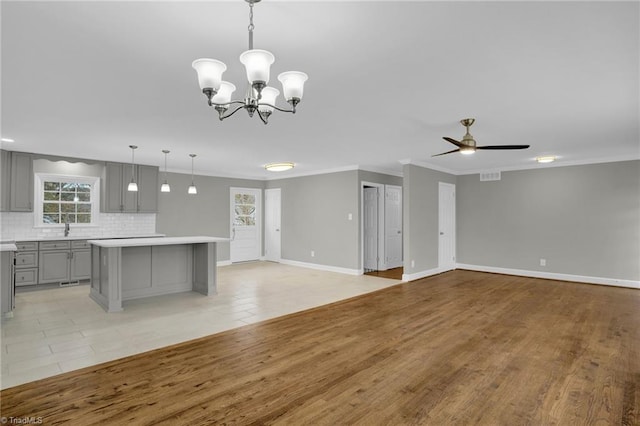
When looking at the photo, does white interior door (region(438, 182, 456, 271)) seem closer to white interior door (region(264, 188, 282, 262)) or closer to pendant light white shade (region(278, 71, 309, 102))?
white interior door (region(264, 188, 282, 262))

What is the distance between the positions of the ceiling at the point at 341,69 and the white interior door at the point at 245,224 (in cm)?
403

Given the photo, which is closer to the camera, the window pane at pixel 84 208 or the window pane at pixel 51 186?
the window pane at pixel 51 186

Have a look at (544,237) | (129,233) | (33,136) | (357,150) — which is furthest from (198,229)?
(544,237)

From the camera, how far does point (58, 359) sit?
297 cm

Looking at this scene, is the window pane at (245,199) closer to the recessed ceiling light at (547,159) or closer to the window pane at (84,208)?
the window pane at (84,208)

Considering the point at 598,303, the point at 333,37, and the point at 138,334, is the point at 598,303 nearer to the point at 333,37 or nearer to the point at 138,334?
the point at 333,37

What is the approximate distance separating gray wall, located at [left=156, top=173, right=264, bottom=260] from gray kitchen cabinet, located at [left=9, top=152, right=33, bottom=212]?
221 cm

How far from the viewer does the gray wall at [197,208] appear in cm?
759

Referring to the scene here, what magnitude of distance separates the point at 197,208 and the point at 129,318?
4239 millimetres

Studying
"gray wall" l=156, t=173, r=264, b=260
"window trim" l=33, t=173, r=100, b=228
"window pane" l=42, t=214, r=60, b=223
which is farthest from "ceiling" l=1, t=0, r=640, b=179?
"gray wall" l=156, t=173, r=264, b=260

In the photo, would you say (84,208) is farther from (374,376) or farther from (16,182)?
(374,376)

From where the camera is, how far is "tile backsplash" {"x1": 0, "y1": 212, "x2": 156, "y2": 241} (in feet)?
19.1

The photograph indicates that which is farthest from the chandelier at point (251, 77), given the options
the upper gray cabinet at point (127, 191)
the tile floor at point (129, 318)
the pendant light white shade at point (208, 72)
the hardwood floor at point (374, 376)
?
the upper gray cabinet at point (127, 191)

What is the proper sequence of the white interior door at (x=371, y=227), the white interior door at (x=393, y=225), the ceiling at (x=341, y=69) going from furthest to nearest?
the white interior door at (x=393, y=225) < the white interior door at (x=371, y=227) < the ceiling at (x=341, y=69)
